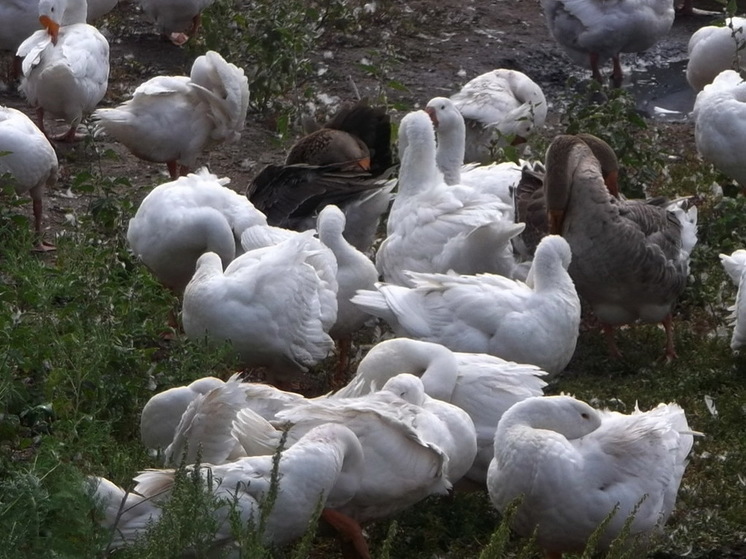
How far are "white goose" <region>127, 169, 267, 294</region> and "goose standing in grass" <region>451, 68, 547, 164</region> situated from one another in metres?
2.55

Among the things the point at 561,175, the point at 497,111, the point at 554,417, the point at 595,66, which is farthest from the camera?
the point at 595,66

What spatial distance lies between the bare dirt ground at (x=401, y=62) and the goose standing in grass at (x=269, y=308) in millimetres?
3095

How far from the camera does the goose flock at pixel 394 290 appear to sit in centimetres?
475


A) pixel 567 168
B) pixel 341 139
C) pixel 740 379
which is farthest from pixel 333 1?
pixel 740 379

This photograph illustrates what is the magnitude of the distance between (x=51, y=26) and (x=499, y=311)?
194 inches


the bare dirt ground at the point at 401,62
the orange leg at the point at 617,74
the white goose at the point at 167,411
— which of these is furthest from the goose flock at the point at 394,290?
the orange leg at the point at 617,74

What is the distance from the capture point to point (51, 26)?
9.47m

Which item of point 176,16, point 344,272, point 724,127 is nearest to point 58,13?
point 176,16

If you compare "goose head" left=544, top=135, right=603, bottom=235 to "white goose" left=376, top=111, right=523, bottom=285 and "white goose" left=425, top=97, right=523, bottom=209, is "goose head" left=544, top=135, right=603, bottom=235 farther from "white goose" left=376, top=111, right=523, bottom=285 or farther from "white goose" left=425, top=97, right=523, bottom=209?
"white goose" left=425, top=97, right=523, bottom=209

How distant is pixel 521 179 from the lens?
7.57 meters

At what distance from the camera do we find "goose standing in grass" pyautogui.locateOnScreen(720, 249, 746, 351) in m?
6.53

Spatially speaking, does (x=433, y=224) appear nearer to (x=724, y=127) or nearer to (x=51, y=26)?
(x=724, y=127)

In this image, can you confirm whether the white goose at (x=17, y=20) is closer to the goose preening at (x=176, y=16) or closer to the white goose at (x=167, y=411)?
the goose preening at (x=176, y=16)

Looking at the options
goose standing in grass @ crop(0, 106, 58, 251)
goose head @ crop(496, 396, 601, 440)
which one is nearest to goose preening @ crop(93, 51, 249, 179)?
goose standing in grass @ crop(0, 106, 58, 251)
